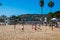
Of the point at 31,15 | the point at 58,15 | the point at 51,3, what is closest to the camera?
the point at 51,3

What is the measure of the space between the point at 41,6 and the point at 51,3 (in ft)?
19.6

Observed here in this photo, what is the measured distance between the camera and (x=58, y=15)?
102 m

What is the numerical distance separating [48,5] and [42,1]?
11.5 ft

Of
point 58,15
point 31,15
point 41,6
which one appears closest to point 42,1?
point 41,6

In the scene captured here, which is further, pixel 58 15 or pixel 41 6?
pixel 58 15

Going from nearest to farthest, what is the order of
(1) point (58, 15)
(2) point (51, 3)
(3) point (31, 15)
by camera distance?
(2) point (51, 3) → (1) point (58, 15) → (3) point (31, 15)

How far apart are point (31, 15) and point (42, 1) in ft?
204

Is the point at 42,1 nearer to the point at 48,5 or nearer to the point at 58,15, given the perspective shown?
the point at 48,5

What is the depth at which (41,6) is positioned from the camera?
8231 cm

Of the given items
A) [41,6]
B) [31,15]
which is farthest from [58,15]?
[31,15]

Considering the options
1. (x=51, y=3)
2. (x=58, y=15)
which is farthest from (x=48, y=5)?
(x=58, y=15)

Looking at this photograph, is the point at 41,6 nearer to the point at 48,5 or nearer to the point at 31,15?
the point at 48,5

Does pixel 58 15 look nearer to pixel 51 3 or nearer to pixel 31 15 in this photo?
pixel 51 3

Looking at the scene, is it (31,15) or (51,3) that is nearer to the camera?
(51,3)
